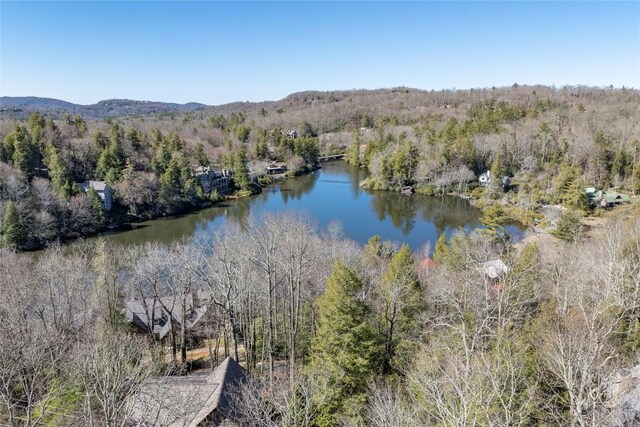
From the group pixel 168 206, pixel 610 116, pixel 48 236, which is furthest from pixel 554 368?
pixel 610 116

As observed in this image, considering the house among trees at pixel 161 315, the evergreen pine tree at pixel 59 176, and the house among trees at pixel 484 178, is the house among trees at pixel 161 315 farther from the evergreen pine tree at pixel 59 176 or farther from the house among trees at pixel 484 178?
the house among trees at pixel 484 178

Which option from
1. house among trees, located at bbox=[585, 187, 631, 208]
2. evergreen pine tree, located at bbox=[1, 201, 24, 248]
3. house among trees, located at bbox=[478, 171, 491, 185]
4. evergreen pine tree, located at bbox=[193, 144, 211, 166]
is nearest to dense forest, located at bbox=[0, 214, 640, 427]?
evergreen pine tree, located at bbox=[1, 201, 24, 248]

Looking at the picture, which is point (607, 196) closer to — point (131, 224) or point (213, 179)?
point (213, 179)

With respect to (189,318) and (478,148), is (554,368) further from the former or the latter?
(478,148)

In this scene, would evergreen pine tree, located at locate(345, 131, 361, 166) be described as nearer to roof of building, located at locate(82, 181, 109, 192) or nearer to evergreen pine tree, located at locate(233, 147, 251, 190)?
evergreen pine tree, located at locate(233, 147, 251, 190)

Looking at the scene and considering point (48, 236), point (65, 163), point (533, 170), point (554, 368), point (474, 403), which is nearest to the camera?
point (474, 403)

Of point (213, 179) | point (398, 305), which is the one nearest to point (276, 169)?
point (213, 179)
